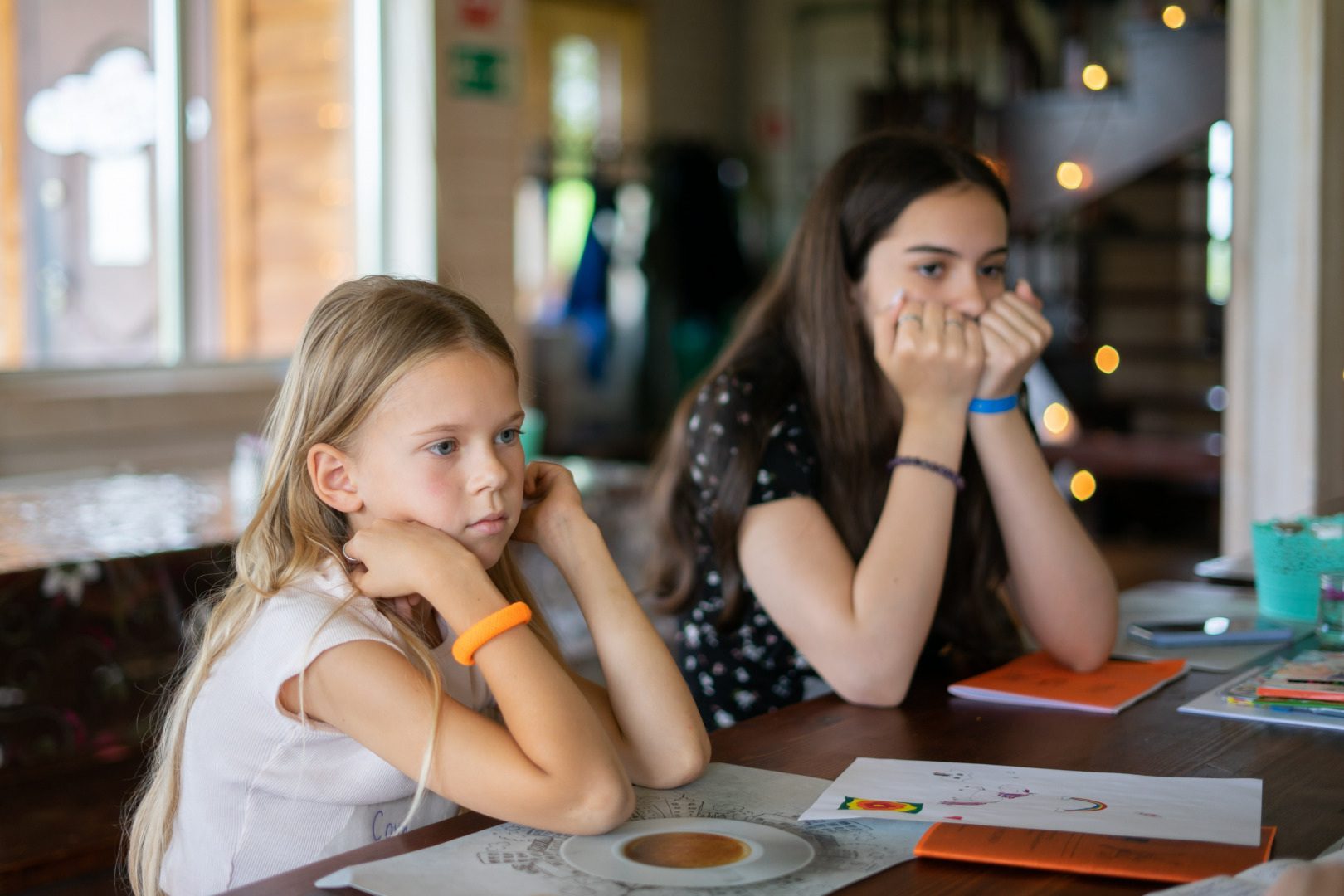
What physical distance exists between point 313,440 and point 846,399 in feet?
2.36

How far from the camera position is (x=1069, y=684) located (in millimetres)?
1403

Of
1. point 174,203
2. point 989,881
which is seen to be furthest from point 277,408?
point 174,203

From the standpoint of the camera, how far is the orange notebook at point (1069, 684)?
52.0 inches

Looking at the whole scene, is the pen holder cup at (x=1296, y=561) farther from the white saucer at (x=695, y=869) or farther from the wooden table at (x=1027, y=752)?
the white saucer at (x=695, y=869)

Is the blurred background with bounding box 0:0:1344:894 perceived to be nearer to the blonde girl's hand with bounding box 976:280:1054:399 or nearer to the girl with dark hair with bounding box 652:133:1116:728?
the girl with dark hair with bounding box 652:133:1116:728

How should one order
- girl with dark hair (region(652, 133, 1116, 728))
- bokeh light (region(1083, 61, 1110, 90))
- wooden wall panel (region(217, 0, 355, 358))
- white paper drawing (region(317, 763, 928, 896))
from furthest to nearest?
1. bokeh light (region(1083, 61, 1110, 90))
2. wooden wall panel (region(217, 0, 355, 358))
3. girl with dark hair (region(652, 133, 1116, 728))
4. white paper drawing (region(317, 763, 928, 896))

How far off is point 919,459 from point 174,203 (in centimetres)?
325

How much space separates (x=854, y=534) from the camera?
5.22 feet

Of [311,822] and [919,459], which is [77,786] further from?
[919,459]

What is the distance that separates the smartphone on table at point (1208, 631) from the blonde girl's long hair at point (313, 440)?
887 mm

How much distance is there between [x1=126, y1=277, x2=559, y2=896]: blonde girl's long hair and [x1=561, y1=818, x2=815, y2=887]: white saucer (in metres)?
0.24

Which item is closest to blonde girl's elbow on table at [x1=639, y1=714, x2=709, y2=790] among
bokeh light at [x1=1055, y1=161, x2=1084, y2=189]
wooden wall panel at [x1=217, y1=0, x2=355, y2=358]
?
wooden wall panel at [x1=217, y1=0, x2=355, y2=358]

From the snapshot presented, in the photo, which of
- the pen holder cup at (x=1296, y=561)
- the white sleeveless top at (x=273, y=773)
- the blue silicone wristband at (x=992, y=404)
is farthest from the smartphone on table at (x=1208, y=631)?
the white sleeveless top at (x=273, y=773)

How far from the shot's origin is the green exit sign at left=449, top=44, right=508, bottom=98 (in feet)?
14.4
